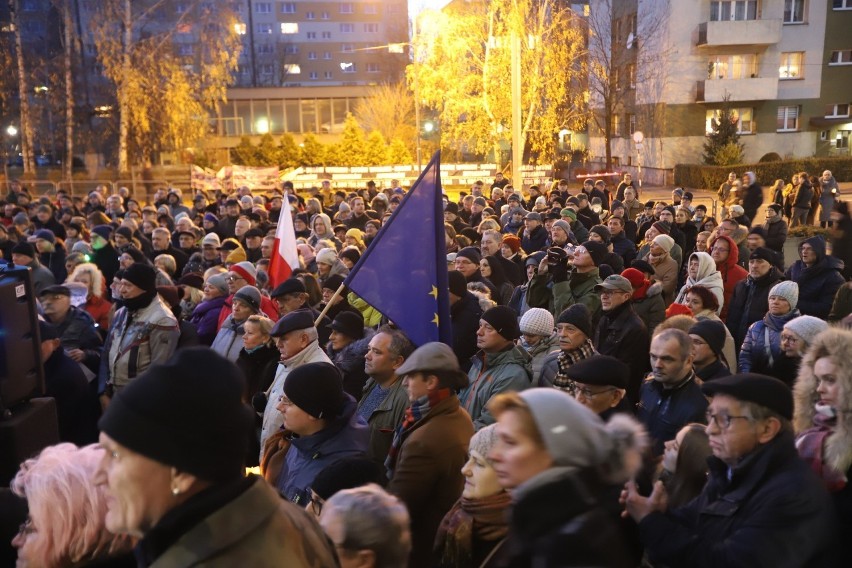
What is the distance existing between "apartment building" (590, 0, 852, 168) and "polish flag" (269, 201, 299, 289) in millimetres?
31972

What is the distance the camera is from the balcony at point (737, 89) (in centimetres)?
3866

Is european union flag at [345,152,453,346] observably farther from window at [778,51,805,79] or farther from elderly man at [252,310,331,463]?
window at [778,51,805,79]

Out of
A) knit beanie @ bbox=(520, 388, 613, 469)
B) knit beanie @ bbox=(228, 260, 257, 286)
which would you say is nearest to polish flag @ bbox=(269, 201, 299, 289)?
knit beanie @ bbox=(228, 260, 257, 286)

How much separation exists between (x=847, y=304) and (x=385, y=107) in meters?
44.2

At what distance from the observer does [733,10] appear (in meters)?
38.8

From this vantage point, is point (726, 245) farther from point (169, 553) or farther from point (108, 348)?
point (169, 553)

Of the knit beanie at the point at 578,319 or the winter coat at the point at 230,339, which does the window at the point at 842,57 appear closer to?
the knit beanie at the point at 578,319

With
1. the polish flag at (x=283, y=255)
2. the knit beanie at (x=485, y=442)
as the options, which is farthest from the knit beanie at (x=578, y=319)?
the polish flag at (x=283, y=255)

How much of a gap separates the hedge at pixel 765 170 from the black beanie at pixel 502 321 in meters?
32.1

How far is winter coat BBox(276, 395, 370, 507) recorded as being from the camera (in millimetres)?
3812

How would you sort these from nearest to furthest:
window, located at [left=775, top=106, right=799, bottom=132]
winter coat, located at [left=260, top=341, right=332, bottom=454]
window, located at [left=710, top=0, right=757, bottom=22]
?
winter coat, located at [left=260, top=341, right=332, bottom=454], window, located at [left=710, top=0, right=757, bottom=22], window, located at [left=775, top=106, right=799, bottom=132]

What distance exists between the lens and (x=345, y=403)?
4.06 meters

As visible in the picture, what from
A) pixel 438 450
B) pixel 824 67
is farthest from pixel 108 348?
pixel 824 67

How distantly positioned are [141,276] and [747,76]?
39.4 meters
